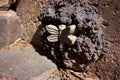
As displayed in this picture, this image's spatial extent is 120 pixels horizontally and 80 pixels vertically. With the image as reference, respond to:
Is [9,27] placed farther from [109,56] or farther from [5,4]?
[109,56]

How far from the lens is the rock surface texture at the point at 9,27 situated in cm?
169

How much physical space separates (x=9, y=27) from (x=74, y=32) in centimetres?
47

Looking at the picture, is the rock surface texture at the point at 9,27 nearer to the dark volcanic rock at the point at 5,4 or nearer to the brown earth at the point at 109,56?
the dark volcanic rock at the point at 5,4

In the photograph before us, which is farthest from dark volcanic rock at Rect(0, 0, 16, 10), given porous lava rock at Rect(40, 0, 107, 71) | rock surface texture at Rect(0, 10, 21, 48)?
porous lava rock at Rect(40, 0, 107, 71)

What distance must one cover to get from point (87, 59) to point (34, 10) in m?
0.48

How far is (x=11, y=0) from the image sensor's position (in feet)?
5.84

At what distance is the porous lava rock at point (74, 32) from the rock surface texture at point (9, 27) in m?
0.23

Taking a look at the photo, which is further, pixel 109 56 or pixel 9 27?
pixel 9 27

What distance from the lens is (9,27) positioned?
171 cm

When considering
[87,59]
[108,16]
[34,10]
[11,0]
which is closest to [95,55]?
[87,59]

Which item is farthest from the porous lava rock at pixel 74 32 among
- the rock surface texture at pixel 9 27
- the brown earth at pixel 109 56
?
the rock surface texture at pixel 9 27

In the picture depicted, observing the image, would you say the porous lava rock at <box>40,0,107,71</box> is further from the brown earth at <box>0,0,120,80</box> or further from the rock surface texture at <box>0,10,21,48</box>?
the rock surface texture at <box>0,10,21,48</box>

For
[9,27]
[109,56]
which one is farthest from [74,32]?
[9,27]

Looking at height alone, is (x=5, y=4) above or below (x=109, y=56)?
above
